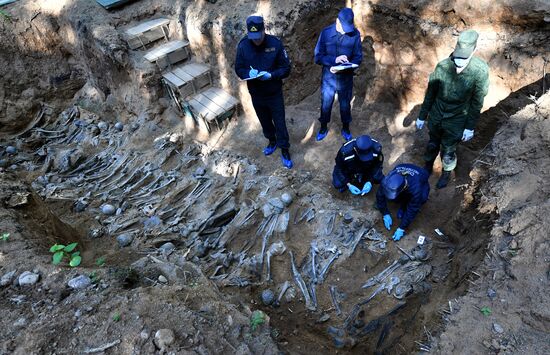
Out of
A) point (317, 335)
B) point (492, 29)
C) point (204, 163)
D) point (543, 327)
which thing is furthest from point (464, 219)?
point (204, 163)

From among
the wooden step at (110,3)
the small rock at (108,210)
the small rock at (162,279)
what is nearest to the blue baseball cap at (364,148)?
the small rock at (162,279)

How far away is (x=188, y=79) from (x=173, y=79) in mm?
328

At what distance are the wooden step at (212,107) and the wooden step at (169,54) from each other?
886 millimetres

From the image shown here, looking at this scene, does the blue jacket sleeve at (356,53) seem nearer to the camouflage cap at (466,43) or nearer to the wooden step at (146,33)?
the camouflage cap at (466,43)

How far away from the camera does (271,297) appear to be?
15.6 ft

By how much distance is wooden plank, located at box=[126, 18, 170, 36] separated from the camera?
774 centimetres

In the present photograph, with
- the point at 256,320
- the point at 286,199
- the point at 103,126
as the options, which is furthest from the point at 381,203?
the point at 103,126

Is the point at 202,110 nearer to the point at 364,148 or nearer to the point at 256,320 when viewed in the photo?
the point at 364,148

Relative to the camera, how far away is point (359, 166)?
17.5 ft

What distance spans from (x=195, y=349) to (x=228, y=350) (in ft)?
0.90

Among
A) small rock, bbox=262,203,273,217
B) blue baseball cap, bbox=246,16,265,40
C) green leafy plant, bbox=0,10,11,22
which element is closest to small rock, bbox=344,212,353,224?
small rock, bbox=262,203,273,217

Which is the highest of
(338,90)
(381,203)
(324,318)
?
(338,90)


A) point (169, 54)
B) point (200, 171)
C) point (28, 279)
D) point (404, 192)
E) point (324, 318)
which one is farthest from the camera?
point (169, 54)

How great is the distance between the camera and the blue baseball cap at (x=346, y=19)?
17.1 ft
